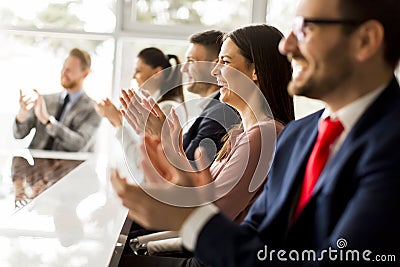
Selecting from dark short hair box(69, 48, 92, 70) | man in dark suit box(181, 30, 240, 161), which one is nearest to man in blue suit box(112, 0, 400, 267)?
man in dark suit box(181, 30, 240, 161)

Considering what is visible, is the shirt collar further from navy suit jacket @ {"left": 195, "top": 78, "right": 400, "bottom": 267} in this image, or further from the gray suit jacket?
the gray suit jacket

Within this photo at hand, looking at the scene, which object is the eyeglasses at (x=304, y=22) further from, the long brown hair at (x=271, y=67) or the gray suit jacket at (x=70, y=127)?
the gray suit jacket at (x=70, y=127)

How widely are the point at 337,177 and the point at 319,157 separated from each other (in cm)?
11

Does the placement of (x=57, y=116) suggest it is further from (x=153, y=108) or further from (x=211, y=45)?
(x=153, y=108)

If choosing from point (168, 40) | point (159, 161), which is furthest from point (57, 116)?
point (159, 161)

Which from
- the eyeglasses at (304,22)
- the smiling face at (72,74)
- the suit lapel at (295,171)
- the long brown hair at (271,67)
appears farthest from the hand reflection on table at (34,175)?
the eyeglasses at (304,22)

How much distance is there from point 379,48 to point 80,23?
422 cm

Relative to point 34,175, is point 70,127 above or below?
below

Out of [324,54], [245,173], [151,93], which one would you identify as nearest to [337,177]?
[324,54]

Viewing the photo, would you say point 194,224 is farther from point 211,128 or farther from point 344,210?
point 211,128

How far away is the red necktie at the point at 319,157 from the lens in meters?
1.14

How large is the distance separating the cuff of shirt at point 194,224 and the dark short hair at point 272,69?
2.96ft

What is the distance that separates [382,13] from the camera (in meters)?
1.07
